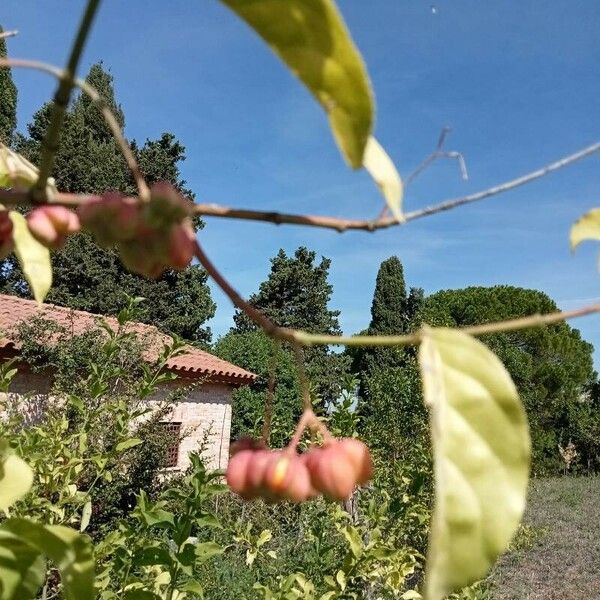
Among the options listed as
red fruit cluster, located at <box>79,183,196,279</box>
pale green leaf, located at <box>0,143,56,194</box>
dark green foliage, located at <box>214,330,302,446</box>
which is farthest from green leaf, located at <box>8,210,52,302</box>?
dark green foliage, located at <box>214,330,302,446</box>

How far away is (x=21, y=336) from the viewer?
7531 mm

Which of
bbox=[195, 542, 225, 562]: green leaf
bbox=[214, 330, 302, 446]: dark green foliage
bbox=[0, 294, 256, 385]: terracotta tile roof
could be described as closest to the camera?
bbox=[195, 542, 225, 562]: green leaf

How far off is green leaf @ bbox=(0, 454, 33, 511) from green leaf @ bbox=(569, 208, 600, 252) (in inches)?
16.6

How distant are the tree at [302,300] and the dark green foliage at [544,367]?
2.42 meters

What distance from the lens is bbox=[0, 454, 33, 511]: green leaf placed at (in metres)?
0.53

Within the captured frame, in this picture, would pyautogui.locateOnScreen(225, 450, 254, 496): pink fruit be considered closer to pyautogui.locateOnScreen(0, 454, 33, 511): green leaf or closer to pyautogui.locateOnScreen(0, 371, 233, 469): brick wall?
pyautogui.locateOnScreen(0, 454, 33, 511): green leaf

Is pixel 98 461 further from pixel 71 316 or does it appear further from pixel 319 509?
pixel 71 316

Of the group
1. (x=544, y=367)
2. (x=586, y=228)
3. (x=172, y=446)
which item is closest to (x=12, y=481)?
(x=586, y=228)

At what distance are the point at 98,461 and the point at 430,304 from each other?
20.3 metres

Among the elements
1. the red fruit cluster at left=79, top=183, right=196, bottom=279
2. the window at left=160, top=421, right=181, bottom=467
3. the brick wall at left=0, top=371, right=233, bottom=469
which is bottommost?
the red fruit cluster at left=79, top=183, right=196, bottom=279

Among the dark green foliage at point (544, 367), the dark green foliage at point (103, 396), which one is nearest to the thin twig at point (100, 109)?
the dark green foliage at point (103, 396)

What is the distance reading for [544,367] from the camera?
18297 millimetres

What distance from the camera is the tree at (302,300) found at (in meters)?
16.2

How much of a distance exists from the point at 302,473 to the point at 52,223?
0.19m
